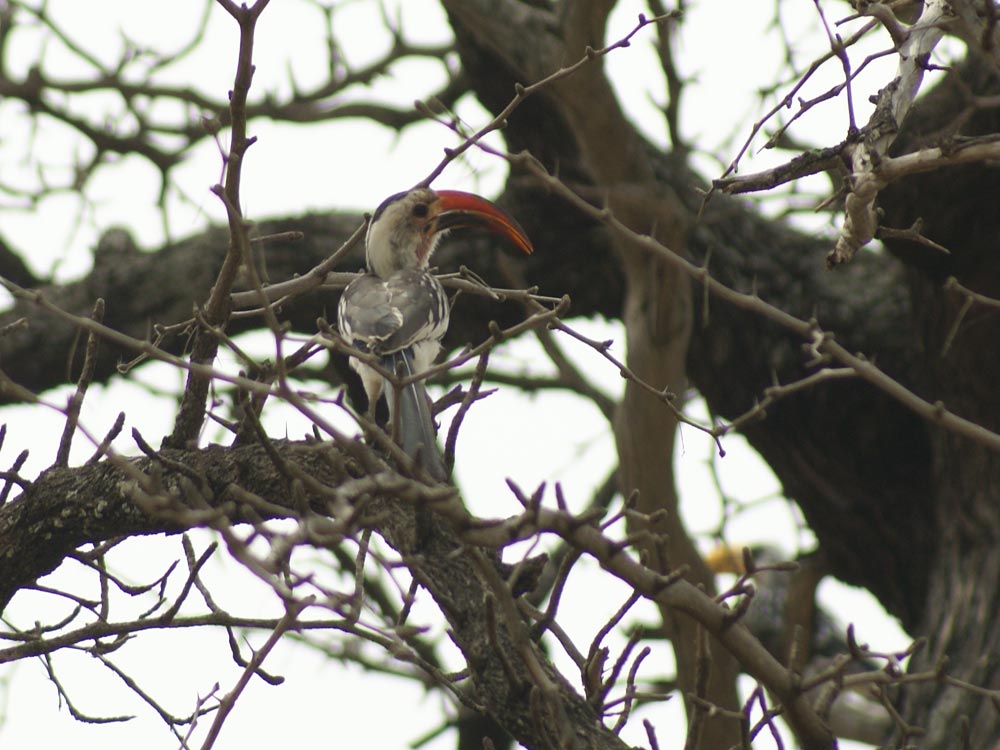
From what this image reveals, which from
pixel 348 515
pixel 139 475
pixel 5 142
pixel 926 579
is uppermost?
pixel 5 142

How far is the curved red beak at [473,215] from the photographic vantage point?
194 inches

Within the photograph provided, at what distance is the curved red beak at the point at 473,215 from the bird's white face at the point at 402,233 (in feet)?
0.11

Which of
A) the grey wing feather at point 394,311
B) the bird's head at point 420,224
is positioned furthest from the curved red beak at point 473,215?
the grey wing feather at point 394,311

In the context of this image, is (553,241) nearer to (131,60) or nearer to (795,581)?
(795,581)

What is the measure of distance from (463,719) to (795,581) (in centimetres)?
186

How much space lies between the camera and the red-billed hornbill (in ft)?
10.4

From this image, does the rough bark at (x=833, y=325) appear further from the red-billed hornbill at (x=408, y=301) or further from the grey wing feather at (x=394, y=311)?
the grey wing feather at (x=394, y=311)

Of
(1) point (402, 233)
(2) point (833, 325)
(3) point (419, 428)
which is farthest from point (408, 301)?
(2) point (833, 325)

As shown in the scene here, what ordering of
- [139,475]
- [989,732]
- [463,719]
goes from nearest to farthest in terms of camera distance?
[139,475] < [989,732] < [463,719]

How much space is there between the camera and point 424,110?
118 inches

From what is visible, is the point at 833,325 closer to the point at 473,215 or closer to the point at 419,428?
the point at 473,215

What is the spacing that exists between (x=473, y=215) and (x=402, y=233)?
0.27m

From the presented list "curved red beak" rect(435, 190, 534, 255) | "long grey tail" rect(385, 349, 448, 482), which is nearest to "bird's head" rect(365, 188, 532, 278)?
"curved red beak" rect(435, 190, 534, 255)

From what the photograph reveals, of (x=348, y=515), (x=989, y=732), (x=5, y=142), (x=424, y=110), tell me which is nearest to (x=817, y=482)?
(x=989, y=732)
